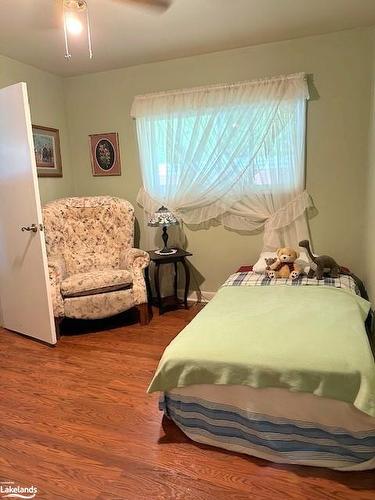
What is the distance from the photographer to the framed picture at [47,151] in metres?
3.56

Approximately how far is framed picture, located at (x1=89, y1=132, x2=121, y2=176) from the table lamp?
805 mm

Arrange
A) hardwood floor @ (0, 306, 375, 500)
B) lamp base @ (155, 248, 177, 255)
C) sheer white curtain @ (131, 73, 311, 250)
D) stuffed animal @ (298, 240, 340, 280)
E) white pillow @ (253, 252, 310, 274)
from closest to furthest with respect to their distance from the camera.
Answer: hardwood floor @ (0, 306, 375, 500), stuffed animal @ (298, 240, 340, 280), white pillow @ (253, 252, 310, 274), sheer white curtain @ (131, 73, 311, 250), lamp base @ (155, 248, 177, 255)

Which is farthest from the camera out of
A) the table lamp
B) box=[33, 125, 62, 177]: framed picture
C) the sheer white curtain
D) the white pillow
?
box=[33, 125, 62, 177]: framed picture

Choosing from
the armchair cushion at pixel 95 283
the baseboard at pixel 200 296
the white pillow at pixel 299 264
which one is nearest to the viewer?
the white pillow at pixel 299 264

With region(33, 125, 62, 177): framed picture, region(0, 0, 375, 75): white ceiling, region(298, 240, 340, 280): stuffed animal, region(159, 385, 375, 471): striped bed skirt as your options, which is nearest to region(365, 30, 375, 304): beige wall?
region(298, 240, 340, 280): stuffed animal

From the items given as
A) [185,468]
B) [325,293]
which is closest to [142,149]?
[325,293]

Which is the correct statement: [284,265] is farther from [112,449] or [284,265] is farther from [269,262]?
[112,449]

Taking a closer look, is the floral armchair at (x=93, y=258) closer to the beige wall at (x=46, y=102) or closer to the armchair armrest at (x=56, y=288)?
the armchair armrest at (x=56, y=288)

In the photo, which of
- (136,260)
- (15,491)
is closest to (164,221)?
(136,260)

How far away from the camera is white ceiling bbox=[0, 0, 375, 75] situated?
7.73 feet

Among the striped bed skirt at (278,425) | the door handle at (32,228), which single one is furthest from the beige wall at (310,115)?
the striped bed skirt at (278,425)

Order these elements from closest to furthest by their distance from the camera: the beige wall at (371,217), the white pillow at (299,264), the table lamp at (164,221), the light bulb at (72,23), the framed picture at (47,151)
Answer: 1. the light bulb at (72,23)
2. the beige wall at (371,217)
3. the white pillow at (299,264)
4. the table lamp at (164,221)
5. the framed picture at (47,151)

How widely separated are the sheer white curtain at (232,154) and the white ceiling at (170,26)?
0.36 meters

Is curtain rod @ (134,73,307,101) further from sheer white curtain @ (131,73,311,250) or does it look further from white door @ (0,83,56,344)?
white door @ (0,83,56,344)
